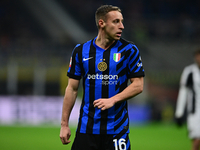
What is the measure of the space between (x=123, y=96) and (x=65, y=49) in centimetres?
1430

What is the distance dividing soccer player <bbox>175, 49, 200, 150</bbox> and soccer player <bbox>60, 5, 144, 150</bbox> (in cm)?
293

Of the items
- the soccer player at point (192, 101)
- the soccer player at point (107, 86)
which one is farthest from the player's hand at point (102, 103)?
the soccer player at point (192, 101)

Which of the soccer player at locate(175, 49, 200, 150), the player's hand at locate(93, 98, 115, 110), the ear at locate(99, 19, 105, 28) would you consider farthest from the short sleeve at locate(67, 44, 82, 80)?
the soccer player at locate(175, 49, 200, 150)

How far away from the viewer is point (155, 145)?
835 cm

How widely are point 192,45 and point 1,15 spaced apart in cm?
1175

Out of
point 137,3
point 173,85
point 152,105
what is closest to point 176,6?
point 137,3

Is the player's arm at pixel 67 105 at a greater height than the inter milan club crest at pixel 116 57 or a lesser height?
lesser

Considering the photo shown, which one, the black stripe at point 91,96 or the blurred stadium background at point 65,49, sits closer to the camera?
the black stripe at point 91,96

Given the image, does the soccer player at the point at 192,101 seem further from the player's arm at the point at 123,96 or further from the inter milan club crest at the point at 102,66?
the inter milan club crest at the point at 102,66

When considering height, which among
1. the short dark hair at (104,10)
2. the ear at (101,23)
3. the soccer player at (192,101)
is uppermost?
the short dark hair at (104,10)

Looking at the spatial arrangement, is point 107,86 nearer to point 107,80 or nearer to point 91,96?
point 107,80

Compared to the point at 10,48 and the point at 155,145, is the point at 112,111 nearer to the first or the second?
the point at 155,145

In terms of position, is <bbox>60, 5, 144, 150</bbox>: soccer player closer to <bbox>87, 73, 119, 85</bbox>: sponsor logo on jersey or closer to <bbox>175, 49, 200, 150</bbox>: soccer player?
<bbox>87, 73, 119, 85</bbox>: sponsor logo on jersey

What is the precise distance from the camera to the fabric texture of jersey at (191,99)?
6.01 metres
